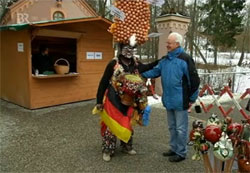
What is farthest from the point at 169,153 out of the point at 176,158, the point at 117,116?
the point at 117,116

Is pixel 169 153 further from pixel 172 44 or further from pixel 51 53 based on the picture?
pixel 51 53

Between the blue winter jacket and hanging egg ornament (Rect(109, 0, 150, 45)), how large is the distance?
0.55 m

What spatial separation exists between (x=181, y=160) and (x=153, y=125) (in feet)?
5.95

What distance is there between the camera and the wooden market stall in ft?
21.1

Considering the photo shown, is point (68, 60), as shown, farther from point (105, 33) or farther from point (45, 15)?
point (45, 15)

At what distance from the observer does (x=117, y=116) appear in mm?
3471

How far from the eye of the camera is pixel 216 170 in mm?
2529

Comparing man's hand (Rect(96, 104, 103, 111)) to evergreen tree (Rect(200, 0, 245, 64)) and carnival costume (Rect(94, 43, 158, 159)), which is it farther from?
evergreen tree (Rect(200, 0, 245, 64))

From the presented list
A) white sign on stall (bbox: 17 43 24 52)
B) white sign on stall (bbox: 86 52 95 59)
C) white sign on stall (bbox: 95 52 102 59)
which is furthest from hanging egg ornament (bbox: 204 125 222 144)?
white sign on stall (bbox: 95 52 102 59)

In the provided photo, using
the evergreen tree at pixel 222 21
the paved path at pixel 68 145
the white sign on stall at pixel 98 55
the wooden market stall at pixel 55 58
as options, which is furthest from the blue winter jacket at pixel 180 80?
the evergreen tree at pixel 222 21

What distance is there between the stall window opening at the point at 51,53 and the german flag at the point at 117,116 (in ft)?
12.2

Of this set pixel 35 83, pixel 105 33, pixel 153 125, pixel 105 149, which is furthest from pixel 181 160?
pixel 105 33

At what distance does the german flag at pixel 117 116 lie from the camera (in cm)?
345

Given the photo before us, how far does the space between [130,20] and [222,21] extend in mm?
16774
